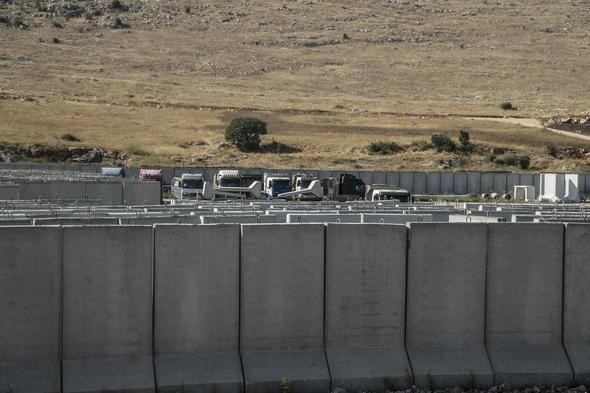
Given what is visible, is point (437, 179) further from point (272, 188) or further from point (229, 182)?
point (229, 182)

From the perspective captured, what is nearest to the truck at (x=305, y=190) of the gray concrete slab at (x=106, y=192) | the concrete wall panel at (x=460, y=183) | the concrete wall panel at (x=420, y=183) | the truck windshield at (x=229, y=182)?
the truck windshield at (x=229, y=182)

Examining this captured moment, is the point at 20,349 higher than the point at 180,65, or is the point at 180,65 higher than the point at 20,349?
the point at 180,65

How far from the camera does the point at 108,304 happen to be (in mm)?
15352

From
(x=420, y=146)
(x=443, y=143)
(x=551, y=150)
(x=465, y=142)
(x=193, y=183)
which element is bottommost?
(x=193, y=183)

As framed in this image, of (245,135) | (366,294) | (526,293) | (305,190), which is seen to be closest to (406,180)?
(305,190)

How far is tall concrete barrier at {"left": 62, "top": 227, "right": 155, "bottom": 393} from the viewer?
49.4ft

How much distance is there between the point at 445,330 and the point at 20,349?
574cm

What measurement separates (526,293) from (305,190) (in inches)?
1419

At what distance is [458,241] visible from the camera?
16797 mm

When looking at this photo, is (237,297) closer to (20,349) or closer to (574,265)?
(20,349)

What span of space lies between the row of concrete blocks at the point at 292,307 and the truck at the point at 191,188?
114ft

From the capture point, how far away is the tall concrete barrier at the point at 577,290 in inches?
674

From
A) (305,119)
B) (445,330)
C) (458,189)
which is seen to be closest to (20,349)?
(445,330)

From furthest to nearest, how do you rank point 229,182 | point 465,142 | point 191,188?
point 465,142
point 229,182
point 191,188
